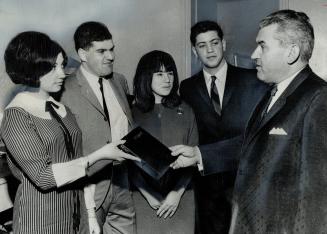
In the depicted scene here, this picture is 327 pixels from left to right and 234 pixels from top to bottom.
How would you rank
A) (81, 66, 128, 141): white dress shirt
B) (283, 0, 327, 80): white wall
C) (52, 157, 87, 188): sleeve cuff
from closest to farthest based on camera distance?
(52, 157, 87, 188): sleeve cuff → (81, 66, 128, 141): white dress shirt → (283, 0, 327, 80): white wall

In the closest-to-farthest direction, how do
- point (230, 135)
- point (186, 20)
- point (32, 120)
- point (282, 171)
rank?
point (282, 171)
point (32, 120)
point (230, 135)
point (186, 20)

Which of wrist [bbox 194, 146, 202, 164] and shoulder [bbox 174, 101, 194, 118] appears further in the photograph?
shoulder [bbox 174, 101, 194, 118]

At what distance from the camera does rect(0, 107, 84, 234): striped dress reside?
1897 mm

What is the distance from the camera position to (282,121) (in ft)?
5.92

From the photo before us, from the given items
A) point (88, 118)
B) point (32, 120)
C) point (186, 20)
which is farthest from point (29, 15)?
point (186, 20)

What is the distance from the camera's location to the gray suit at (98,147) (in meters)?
2.57

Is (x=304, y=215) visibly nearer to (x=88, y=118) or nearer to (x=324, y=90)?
(x=324, y=90)

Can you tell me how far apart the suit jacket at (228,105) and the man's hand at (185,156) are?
0.12m

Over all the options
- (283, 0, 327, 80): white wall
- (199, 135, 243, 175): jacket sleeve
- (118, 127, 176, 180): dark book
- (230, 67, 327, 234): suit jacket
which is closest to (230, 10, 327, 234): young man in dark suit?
(230, 67, 327, 234): suit jacket

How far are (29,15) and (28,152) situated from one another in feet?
4.54

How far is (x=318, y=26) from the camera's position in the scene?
3.26 m

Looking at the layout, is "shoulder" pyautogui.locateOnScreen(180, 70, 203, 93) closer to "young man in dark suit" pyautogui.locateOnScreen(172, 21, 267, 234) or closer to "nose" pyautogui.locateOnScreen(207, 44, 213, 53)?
→ "young man in dark suit" pyautogui.locateOnScreen(172, 21, 267, 234)

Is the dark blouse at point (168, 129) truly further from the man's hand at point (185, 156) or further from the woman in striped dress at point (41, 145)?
the woman in striped dress at point (41, 145)

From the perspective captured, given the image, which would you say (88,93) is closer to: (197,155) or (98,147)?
(98,147)
